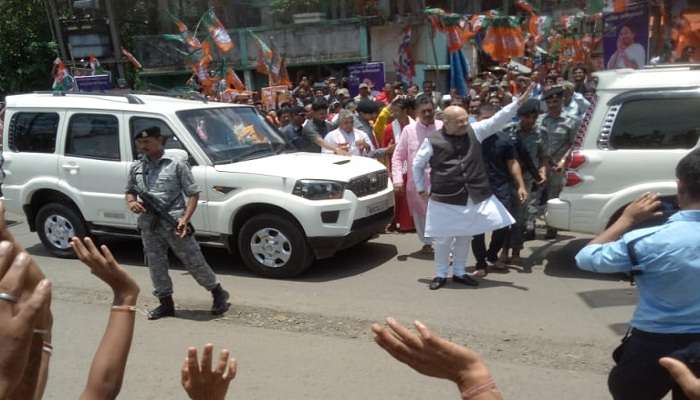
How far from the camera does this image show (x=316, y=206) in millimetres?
6375

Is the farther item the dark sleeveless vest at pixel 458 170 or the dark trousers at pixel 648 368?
the dark sleeveless vest at pixel 458 170

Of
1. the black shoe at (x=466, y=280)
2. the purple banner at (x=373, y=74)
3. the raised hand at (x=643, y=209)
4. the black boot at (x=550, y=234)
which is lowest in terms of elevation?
the black boot at (x=550, y=234)

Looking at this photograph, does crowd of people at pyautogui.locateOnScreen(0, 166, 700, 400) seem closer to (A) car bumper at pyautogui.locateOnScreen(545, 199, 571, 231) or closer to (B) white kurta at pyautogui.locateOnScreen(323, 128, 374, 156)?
(A) car bumper at pyautogui.locateOnScreen(545, 199, 571, 231)

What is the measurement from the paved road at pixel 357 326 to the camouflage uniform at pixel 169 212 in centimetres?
40

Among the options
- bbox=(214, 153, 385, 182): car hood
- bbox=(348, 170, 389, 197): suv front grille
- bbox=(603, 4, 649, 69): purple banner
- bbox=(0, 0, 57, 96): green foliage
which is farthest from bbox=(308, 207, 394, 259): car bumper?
bbox=(0, 0, 57, 96): green foliage

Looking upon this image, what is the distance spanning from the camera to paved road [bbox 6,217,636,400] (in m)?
4.25

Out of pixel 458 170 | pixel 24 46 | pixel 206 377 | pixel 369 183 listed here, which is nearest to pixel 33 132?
pixel 369 183

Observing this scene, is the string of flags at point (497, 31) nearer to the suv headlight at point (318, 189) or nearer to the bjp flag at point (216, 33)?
the bjp flag at point (216, 33)

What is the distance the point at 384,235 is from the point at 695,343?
5.95 m

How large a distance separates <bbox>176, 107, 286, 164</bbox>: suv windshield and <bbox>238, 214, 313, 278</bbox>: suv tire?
815 millimetres

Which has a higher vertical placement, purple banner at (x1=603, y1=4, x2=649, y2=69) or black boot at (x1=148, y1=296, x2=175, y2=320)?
purple banner at (x1=603, y1=4, x2=649, y2=69)

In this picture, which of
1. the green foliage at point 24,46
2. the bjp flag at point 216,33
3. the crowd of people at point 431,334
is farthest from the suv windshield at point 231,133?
the green foliage at point 24,46

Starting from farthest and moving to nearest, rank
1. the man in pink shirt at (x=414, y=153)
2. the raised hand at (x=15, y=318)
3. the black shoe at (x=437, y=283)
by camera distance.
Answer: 1. the man in pink shirt at (x=414, y=153)
2. the black shoe at (x=437, y=283)
3. the raised hand at (x=15, y=318)

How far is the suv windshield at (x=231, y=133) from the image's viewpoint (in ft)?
22.9
